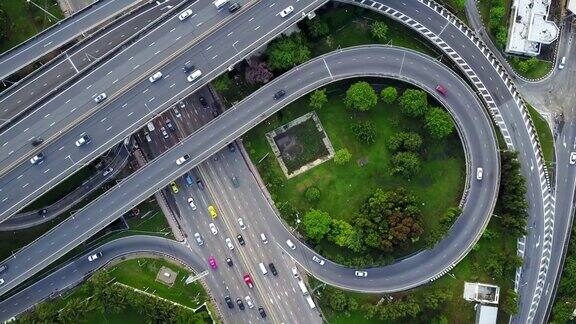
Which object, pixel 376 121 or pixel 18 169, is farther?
pixel 376 121

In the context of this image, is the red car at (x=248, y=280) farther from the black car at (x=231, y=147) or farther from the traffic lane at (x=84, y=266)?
the black car at (x=231, y=147)

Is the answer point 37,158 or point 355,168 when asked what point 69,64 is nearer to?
point 37,158

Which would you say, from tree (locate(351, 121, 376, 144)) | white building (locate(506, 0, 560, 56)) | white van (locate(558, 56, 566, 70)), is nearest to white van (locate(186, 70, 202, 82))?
tree (locate(351, 121, 376, 144))

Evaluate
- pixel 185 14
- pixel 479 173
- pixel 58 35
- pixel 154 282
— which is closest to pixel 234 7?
pixel 185 14

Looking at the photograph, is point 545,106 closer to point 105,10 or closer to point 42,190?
point 105,10

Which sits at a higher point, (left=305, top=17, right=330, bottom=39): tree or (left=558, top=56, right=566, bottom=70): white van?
(left=305, top=17, right=330, bottom=39): tree

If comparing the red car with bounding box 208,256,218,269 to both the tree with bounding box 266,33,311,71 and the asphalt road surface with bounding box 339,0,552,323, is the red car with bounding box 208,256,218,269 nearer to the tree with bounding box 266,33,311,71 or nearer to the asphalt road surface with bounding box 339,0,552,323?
the tree with bounding box 266,33,311,71

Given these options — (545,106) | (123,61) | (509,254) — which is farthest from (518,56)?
(123,61)
